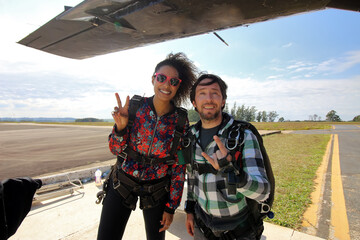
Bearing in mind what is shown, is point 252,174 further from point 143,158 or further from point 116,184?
point 116,184

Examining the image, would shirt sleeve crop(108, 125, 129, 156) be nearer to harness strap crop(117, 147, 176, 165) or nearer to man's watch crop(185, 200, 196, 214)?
harness strap crop(117, 147, 176, 165)

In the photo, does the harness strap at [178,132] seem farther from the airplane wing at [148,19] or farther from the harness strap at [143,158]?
the airplane wing at [148,19]

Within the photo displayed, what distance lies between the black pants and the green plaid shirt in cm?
48

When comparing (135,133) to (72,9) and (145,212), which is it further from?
(72,9)

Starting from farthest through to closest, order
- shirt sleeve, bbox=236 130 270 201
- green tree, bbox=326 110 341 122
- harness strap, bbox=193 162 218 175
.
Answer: green tree, bbox=326 110 341 122 < harness strap, bbox=193 162 218 175 < shirt sleeve, bbox=236 130 270 201

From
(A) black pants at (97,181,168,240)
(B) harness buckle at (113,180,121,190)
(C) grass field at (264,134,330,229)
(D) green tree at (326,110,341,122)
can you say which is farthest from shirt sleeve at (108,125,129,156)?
(D) green tree at (326,110,341,122)

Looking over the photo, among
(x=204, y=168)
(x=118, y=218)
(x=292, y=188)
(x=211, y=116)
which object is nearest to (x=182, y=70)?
(x=211, y=116)

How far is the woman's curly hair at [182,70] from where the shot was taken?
2.26 m

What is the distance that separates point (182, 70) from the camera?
93.4 inches

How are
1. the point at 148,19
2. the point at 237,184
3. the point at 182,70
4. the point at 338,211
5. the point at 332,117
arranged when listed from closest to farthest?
1. the point at 237,184
2. the point at 148,19
3. the point at 182,70
4. the point at 338,211
5. the point at 332,117

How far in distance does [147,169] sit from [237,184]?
973 millimetres

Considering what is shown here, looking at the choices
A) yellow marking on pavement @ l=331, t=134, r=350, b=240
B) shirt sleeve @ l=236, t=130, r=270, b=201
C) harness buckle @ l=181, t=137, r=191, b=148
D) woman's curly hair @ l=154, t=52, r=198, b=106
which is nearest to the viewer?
shirt sleeve @ l=236, t=130, r=270, b=201

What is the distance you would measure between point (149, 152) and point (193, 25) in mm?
1302

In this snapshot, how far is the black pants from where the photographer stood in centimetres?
178
